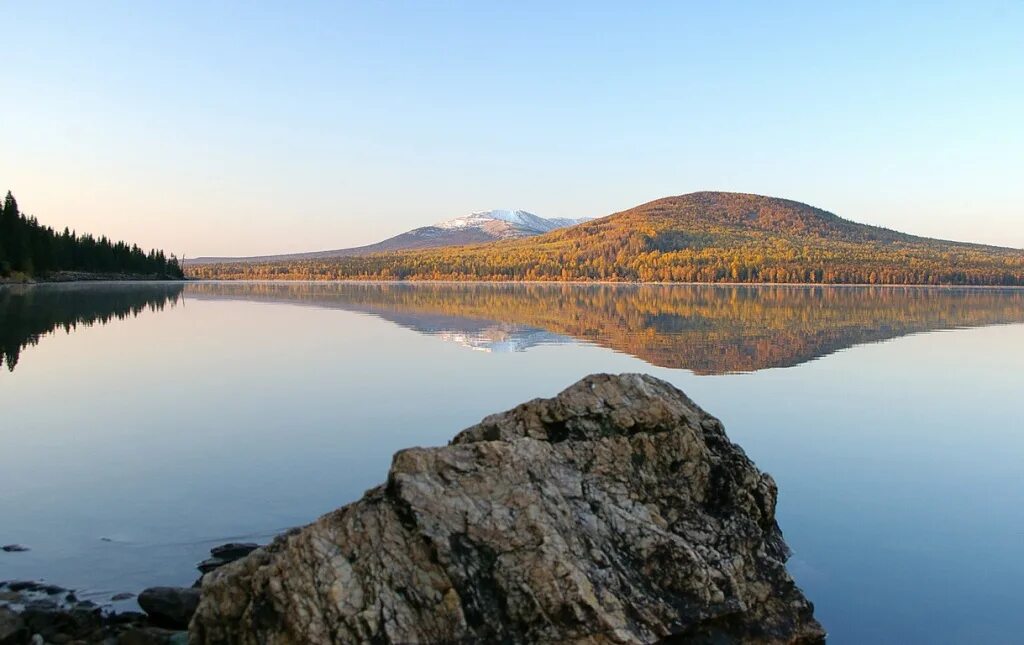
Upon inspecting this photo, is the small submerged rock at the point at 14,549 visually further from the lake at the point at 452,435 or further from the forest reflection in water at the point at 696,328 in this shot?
the forest reflection in water at the point at 696,328

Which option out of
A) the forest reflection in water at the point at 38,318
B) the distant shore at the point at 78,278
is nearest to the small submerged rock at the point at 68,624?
the forest reflection in water at the point at 38,318

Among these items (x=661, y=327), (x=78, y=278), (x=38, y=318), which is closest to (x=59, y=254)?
(x=78, y=278)

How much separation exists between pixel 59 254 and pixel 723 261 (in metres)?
98.4

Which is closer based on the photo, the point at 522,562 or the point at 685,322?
the point at 522,562

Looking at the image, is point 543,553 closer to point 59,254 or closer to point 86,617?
point 86,617

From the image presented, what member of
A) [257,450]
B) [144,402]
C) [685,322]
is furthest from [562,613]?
[685,322]

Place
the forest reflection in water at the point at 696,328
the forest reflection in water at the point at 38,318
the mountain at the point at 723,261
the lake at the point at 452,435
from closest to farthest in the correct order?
the lake at the point at 452,435
the forest reflection in water at the point at 38,318
the forest reflection in water at the point at 696,328
the mountain at the point at 723,261

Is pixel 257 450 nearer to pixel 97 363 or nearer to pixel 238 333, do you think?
pixel 97 363

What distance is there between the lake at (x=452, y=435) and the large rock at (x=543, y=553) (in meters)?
1.13

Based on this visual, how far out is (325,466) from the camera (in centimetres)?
1056

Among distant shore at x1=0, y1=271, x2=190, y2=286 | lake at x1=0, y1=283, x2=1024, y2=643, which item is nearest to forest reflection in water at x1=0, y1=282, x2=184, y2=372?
lake at x1=0, y1=283, x2=1024, y2=643

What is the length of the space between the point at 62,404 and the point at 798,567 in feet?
42.3

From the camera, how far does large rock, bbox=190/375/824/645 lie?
5180mm

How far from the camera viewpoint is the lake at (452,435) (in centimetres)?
743
